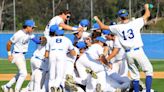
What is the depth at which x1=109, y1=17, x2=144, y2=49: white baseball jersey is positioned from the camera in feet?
37.4

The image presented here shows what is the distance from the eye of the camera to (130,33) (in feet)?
37.4

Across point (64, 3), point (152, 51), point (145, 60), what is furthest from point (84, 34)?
point (64, 3)

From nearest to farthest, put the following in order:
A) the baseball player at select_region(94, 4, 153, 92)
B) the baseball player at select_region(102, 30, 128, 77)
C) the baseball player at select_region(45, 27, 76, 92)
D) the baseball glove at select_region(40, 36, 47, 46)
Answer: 1. the baseball player at select_region(94, 4, 153, 92)
2. the baseball player at select_region(45, 27, 76, 92)
3. the baseball glove at select_region(40, 36, 47, 46)
4. the baseball player at select_region(102, 30, 128, 77)

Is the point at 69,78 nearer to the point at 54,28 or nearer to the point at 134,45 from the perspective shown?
the point at 54,28

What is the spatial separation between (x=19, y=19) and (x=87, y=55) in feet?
132

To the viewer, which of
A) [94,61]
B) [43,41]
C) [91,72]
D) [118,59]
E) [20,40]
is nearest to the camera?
[91,72]

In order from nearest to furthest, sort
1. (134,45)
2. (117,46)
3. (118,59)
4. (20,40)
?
1. (134,45)
2. (117,46)
3. (118,59)
4. (20,40)

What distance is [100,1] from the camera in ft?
190

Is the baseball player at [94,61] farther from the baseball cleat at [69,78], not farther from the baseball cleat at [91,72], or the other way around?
the baseball cleat at [69,78]

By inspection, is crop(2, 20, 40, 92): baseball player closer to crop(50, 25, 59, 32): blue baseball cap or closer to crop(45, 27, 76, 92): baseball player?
crop(50, 25, 59, 32): blue baseball cap

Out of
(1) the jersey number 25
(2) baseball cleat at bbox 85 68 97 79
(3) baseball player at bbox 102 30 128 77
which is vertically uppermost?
(1) the jersey number 25

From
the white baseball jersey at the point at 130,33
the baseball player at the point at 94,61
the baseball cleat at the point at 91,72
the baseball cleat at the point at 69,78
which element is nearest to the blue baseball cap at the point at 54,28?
the baseball player at the point at 94,61

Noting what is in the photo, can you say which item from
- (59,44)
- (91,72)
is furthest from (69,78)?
(59,44)

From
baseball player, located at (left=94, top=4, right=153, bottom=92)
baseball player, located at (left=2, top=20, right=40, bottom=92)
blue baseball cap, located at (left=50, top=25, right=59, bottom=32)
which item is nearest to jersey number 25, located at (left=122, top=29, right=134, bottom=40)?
baseball player, located at (left=94, top=4, right=153, bottom=92)
